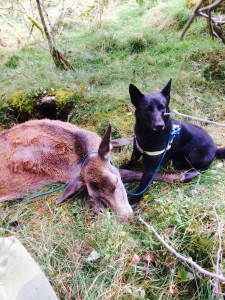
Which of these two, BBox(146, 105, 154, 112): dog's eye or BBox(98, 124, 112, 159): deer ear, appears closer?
BBox(146, 105, 154, 112): dog's eye

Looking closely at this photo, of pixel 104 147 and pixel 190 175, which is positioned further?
pixel 190 175

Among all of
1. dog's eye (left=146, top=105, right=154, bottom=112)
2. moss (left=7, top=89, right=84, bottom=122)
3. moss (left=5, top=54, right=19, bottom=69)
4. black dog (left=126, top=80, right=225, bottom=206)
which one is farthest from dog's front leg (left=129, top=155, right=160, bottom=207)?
moss (left=5, top=54, right=19, bottom=69)

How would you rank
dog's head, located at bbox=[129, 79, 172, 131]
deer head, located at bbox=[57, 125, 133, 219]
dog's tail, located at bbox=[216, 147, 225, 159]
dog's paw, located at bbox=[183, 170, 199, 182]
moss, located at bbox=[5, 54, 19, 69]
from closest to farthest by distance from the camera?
dog's head, located at bbox=[129, 79, 172, 131], deer head, located at bbox=[57, 125, 133, 219], dog's paw, located at bbox=[183, 170, 199, 182], dog's tail, located at bbox=[216, 147, 225, 159], moss, located at bbox=[5, 54, 19, 69]

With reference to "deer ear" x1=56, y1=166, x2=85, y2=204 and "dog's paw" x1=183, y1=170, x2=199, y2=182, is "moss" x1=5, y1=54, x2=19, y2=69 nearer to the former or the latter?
"deer ear" x1=56, y1=166, x2=85, y2=204

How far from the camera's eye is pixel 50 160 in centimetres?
430

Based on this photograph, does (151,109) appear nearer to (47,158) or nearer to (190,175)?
(190,175)

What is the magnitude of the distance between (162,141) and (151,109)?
0.42 m

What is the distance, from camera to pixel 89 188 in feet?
12.6

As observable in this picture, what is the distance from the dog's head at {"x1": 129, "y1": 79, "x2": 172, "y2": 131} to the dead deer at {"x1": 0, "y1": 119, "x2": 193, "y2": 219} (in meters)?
0.51

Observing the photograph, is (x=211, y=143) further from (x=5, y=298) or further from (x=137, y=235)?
(x=5, y=298)

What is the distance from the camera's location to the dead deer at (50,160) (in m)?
3.97

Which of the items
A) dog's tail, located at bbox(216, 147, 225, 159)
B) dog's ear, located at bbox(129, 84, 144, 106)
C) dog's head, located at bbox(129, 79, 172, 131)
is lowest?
dog's tail, located at bbox(216, 147, 225, 159)

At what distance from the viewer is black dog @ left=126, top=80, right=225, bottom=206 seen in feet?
12.3

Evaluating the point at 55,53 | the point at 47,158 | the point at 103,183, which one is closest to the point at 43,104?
the point at 55,53
